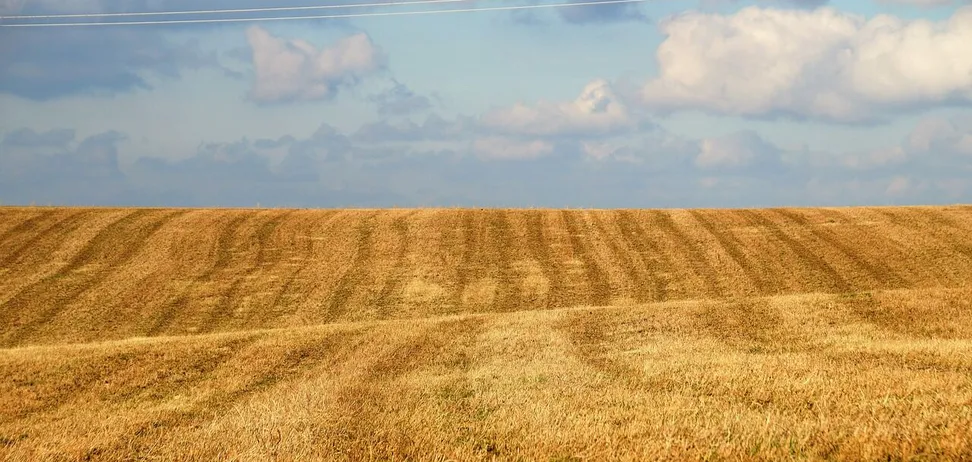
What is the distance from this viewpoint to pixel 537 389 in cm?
1428

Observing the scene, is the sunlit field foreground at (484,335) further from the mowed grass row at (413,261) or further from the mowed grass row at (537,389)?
the mowed grass row at (413,261)

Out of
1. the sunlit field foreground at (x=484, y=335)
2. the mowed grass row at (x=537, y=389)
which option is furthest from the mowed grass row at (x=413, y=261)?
the mowed grass row at (x=537, y=389)

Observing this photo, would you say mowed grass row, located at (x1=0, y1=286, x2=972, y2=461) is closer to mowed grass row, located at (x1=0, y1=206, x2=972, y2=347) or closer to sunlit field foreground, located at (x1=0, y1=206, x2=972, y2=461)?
sunlit field foreground, located at (x1=0, y1=206, x2=972, y2=461)

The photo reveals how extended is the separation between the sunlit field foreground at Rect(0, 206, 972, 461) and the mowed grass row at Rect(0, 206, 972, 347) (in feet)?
0.63

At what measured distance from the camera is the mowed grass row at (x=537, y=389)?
1005 cm

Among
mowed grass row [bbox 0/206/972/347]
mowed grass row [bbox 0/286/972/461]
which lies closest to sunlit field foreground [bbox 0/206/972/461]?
mowed grass row [bbox 0/286/972/461]

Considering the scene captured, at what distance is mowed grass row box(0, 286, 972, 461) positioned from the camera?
33.0 feet

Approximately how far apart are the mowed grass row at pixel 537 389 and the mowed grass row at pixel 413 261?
35.2ft

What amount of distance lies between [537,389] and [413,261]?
30.0 m

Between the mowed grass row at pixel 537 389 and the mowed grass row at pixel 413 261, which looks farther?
the mowed grass row at pixel 413 261

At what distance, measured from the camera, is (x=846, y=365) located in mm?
15227

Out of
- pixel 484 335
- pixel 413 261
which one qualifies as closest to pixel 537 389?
pixel 484 335

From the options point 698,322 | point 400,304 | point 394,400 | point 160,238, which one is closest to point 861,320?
point 698,322

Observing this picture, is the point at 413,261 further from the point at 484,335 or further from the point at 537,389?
the point at 537,389
